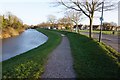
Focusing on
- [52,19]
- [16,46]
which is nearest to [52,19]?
[52,19]

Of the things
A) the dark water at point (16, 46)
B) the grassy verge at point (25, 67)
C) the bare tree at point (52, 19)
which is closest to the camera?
the grassy verge at point (25, 67)

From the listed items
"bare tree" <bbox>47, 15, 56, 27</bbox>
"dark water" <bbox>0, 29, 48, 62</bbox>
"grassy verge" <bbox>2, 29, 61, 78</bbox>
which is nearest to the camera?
"grassy verge" <bbox>2, 29, 61, 78</bbox>

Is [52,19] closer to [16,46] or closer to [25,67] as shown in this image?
[16,46]

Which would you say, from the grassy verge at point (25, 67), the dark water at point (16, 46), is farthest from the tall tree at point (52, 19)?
the grassy verge at point (25, 67)

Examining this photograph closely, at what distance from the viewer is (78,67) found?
9.68 m

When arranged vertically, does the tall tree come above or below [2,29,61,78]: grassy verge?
above

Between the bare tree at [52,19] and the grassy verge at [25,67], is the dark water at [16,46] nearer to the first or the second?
the grassy verge at [25,67]

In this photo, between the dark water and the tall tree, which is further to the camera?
the tall tree

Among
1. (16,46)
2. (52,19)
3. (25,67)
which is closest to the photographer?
(25,67)

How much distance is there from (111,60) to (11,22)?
63970 millimetres

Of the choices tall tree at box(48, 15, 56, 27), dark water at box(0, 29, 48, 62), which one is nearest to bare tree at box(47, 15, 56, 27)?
tall tree at box(48, 15, 56, 27)

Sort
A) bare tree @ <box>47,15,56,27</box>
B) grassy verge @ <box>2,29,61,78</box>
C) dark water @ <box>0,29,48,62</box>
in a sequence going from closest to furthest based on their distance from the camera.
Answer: grassy verge @ <box>2,29,61,78</box>
dark water @ <box>0,29,48,62</box>
bare tree @ <box>47,15,56,27</box>

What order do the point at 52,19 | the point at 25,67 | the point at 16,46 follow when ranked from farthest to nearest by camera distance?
the point at 52,19 → the point at 16,46 → the point at 25,67

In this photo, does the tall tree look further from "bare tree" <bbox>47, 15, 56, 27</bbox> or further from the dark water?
the dark water
